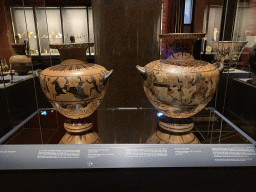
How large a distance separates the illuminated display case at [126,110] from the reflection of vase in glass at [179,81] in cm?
16

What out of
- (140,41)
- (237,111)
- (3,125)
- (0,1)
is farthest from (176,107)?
(3,125)

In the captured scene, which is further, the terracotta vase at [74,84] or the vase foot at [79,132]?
the vase foot at [79,132]

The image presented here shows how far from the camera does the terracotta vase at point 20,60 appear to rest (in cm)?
127

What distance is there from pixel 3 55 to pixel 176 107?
1.05 m

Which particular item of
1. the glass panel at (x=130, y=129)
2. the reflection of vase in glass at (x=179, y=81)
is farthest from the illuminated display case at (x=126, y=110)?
the reflection of vase in glass at (x=179, y=81)

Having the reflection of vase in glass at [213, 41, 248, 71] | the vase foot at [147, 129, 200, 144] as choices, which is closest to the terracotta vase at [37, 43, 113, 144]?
the vase foot at [147, 129, 200, 144]

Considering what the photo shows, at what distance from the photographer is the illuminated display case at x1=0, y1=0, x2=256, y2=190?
88 centimetres

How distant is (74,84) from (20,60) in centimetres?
72

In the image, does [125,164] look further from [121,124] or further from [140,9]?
[140,9]

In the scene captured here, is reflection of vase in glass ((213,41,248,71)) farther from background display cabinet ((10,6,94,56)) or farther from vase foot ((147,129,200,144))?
background display cabinet ((10,6,94,56))

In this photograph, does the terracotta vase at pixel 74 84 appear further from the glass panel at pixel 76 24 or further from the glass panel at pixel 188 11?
the glass panel at pixel 188 11

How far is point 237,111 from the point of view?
5.43 ft

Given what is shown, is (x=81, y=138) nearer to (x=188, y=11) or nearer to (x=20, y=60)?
(x=20, y=60)

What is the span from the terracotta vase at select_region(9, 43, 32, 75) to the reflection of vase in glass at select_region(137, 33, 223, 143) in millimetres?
851
